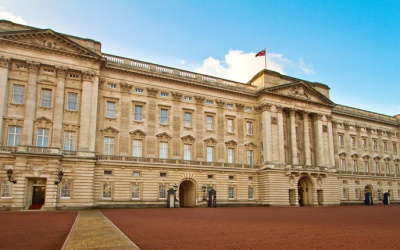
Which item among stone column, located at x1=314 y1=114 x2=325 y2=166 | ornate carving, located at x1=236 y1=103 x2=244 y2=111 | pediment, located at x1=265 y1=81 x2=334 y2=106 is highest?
pediment, located at x1=265 y1=81 x2=334 y2=106

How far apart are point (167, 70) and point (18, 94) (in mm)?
18628

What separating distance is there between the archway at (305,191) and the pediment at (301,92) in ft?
43.2

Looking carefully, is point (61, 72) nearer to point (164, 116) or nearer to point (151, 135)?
point (151, 135)

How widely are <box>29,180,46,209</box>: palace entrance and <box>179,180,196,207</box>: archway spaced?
1809 centimetres

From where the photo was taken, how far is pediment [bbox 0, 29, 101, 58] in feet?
116

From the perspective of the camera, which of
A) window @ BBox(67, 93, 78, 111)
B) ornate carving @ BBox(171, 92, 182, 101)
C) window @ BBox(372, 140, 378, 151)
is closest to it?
window @ BBox(67, 93, 78, 111)

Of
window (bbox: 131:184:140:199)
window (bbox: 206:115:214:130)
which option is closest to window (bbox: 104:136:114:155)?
window (bbox: 131:184:140:199)

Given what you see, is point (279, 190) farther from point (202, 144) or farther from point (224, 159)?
point (202, 144)

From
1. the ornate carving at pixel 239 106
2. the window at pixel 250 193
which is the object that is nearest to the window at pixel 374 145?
the window at pixel 250 193

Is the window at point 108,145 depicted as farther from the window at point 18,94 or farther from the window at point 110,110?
the window at point 18,94

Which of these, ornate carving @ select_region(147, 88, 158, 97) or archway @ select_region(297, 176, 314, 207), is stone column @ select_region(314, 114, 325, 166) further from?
ornate carving @ select_region(147, 88, 158, 97)

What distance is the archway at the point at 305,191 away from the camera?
51.0 meters

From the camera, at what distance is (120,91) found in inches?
1642

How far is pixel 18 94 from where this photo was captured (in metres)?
35.8
